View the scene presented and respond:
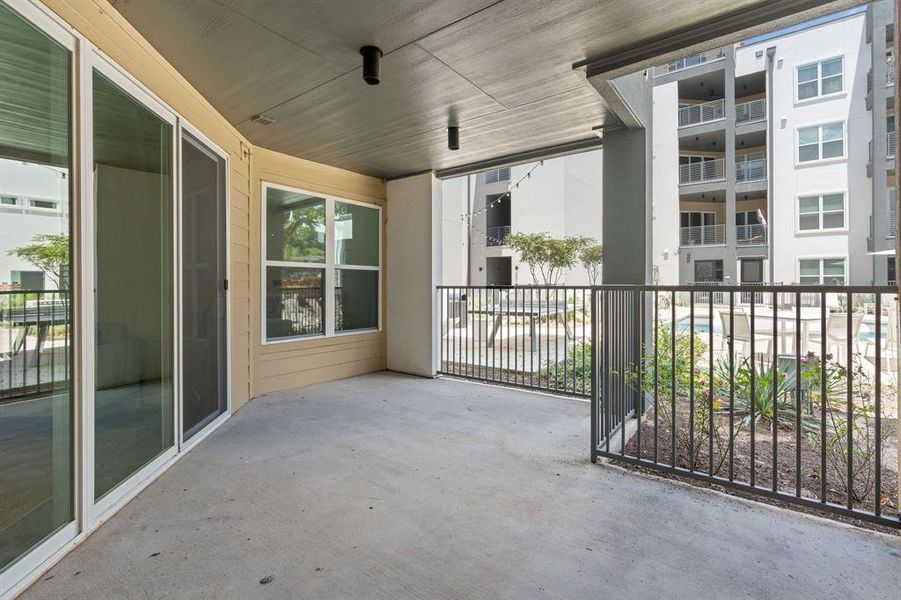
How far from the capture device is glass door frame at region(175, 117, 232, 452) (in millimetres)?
2527

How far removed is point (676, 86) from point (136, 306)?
14568 mm

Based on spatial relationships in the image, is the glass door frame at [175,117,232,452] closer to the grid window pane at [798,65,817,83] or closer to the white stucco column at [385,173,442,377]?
the white stucco column at [385,173,442,377]

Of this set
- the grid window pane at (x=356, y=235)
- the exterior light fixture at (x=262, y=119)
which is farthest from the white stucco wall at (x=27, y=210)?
the grid window pane at (x=356, y=235)

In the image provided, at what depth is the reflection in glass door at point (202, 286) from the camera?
8.75 feet

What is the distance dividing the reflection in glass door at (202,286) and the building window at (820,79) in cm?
1403

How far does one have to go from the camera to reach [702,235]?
1327 centimetres

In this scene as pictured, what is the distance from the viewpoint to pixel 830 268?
10500 millimetres

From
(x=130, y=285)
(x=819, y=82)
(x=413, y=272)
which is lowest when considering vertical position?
(x=130, y=285)

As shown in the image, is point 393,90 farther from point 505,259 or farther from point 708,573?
point 505,259

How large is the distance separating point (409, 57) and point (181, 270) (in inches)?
74.3

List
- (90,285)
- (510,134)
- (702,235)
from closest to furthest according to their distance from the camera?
(90,285), (510,134), (702,235)

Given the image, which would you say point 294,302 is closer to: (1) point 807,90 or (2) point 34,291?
(2) point 34,291

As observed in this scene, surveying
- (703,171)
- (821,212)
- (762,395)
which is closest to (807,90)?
(703,171)

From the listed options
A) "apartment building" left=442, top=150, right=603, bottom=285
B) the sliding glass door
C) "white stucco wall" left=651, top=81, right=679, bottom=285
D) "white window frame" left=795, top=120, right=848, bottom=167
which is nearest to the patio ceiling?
the sliding glass door
